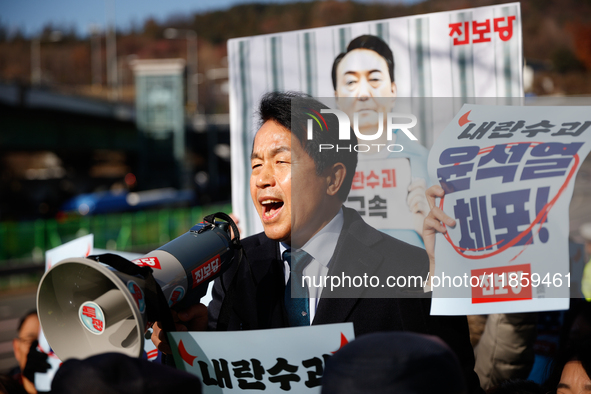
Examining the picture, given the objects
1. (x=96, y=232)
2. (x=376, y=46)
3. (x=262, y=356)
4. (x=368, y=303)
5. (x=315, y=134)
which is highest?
(x=376, y=46)

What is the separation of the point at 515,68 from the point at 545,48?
64.0 metres

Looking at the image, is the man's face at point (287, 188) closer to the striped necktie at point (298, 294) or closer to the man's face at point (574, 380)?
the striped necktie at point (298, 294)

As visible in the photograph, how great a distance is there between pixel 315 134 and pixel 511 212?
2.21ft

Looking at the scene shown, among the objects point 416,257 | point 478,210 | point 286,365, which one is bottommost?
point 286,365

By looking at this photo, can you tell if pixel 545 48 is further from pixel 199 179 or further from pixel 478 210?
pixel 478 210

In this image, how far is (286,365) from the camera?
1.60 meters

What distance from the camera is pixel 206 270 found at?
1.76 m

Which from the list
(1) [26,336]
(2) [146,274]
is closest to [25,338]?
(1) [26,336]

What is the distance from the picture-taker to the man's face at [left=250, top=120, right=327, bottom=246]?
5.82ft

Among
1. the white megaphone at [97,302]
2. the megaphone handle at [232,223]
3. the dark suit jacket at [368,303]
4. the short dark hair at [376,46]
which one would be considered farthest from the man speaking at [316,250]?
the short dark hair at [376,46]

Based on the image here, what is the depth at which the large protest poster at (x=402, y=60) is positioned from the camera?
233 centimetres

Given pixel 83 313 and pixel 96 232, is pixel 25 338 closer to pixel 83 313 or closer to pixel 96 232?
pixel 83 313

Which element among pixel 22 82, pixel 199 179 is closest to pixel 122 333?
pixel 22 82

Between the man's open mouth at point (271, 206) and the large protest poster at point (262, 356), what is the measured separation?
428 millimetres
